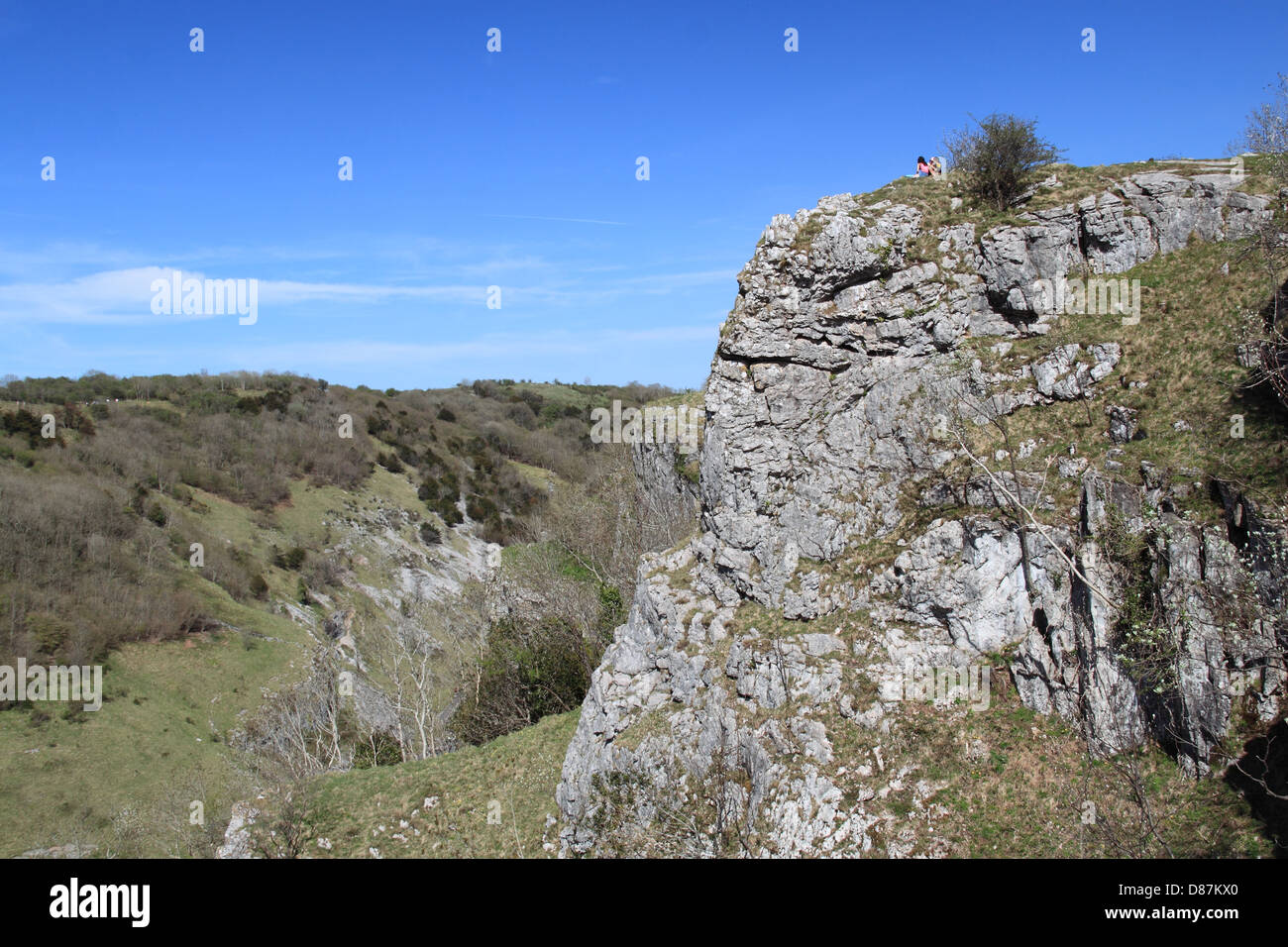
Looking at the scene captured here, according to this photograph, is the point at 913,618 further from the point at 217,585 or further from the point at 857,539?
the point at 217,585

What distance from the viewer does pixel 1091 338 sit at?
16.6 m

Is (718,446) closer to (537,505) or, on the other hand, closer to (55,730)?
(55,730)

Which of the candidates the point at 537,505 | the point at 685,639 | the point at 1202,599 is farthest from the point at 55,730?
the point at 537,505

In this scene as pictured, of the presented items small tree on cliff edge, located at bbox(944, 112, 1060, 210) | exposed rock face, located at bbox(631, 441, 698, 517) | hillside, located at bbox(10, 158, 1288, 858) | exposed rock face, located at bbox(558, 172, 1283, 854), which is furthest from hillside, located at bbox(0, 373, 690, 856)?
small tree on cliff edge, located at bbox(944, 112, 1060, 210)

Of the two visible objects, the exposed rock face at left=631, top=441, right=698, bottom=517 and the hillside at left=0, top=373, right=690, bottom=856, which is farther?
the exposed rock face at left=631, top=441, right=698, bottom=517

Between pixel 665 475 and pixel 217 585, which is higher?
pixel 665 475

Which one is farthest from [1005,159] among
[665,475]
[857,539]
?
[665,475]

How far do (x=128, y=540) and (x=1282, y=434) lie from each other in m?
53.9

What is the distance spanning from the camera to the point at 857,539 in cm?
1766

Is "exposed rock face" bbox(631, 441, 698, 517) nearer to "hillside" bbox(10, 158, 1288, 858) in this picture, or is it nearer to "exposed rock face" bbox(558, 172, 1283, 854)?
"hillside" bbox(10, 158, 1288, 858)

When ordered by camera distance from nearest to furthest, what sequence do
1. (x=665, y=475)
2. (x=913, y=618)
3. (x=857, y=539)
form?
(x=913, y=618), (x=857, y=539), (x=665, y=475)

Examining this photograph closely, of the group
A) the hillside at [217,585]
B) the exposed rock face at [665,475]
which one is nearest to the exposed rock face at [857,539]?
the hillside at [217,585]

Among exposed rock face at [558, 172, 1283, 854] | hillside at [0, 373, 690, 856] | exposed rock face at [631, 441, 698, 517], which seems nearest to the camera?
exposed rock face at [558, 172, 1283, 854]

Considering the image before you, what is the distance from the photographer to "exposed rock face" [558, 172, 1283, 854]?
45.5 feet
